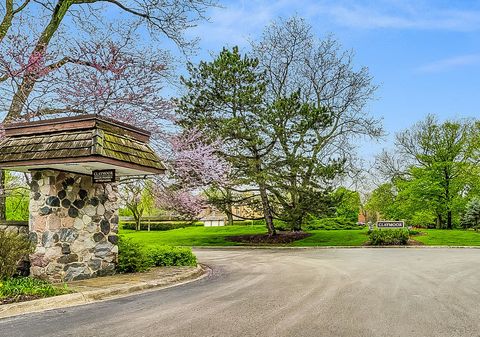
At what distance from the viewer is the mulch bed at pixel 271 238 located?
93.6 feet

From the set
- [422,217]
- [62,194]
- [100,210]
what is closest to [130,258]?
[100,210]

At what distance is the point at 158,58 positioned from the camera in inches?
508

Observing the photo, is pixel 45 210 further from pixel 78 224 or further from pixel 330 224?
pixel 330 224

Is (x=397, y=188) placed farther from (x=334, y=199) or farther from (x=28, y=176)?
(x=28, y=176)

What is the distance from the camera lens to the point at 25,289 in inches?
309

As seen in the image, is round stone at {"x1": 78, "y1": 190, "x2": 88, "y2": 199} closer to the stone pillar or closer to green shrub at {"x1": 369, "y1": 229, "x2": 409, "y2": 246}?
the stone pillar

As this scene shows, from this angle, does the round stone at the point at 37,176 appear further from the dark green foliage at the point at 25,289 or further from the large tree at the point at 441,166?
the large tree at the point at 441,166

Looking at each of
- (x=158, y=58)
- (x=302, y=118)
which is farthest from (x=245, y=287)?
(x=302, y=118)

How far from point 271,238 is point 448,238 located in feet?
35.8

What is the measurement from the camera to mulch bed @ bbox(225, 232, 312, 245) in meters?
28.5

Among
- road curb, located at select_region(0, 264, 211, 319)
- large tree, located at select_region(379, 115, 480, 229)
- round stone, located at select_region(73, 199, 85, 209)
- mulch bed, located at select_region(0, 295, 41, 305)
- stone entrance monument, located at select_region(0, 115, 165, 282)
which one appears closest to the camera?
road curb, located at select_region(0, 264, 211, 319)

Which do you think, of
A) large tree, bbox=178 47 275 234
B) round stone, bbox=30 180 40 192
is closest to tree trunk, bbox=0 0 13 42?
round stone, bbox=30 180 40 192

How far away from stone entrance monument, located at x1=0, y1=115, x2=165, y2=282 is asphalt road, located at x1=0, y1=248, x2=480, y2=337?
7.23 ft

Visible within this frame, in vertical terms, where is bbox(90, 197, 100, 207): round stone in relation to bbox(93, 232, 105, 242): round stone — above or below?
above
